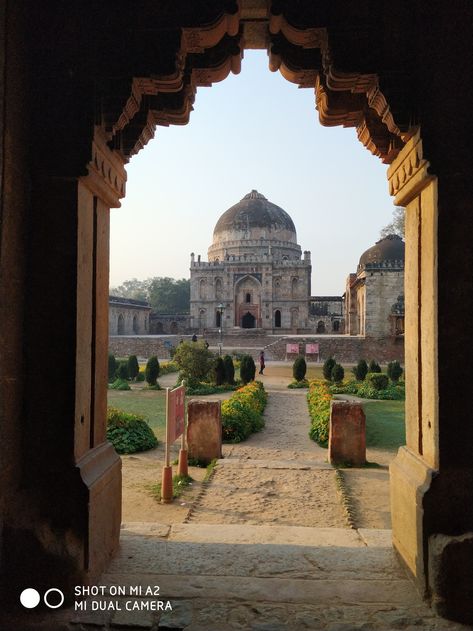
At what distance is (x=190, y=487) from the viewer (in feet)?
19.2

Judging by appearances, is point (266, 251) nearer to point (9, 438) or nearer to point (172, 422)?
point (172, 422)

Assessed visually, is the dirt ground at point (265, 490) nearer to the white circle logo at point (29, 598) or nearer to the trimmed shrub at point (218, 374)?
the white circle logo at point (29, 598)

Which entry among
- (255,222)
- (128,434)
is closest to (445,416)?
(128,434)

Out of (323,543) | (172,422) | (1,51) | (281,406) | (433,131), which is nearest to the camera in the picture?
(1,51)

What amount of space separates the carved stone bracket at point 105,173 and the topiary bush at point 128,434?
550 centimetres

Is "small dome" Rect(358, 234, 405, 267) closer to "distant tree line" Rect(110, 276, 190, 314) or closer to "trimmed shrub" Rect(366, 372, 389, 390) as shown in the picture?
"trimmed shrub" Rect(366, 372, 389, 390)

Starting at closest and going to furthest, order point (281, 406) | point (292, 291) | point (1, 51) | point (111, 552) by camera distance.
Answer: point (1, 51), point (111, 552), point (281, 406), point (292, 291)

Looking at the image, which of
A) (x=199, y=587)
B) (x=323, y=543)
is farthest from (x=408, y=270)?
(x=199, y=587)

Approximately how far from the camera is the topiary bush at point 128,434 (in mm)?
7616

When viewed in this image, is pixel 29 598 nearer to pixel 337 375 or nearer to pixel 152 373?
pixel 152 373

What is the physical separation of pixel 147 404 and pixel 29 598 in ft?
35.7

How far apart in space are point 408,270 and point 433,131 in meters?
0.72

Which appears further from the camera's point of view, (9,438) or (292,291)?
(292,291)

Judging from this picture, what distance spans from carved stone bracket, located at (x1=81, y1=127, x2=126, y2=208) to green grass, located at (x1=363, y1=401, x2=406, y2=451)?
6612 millimetres
